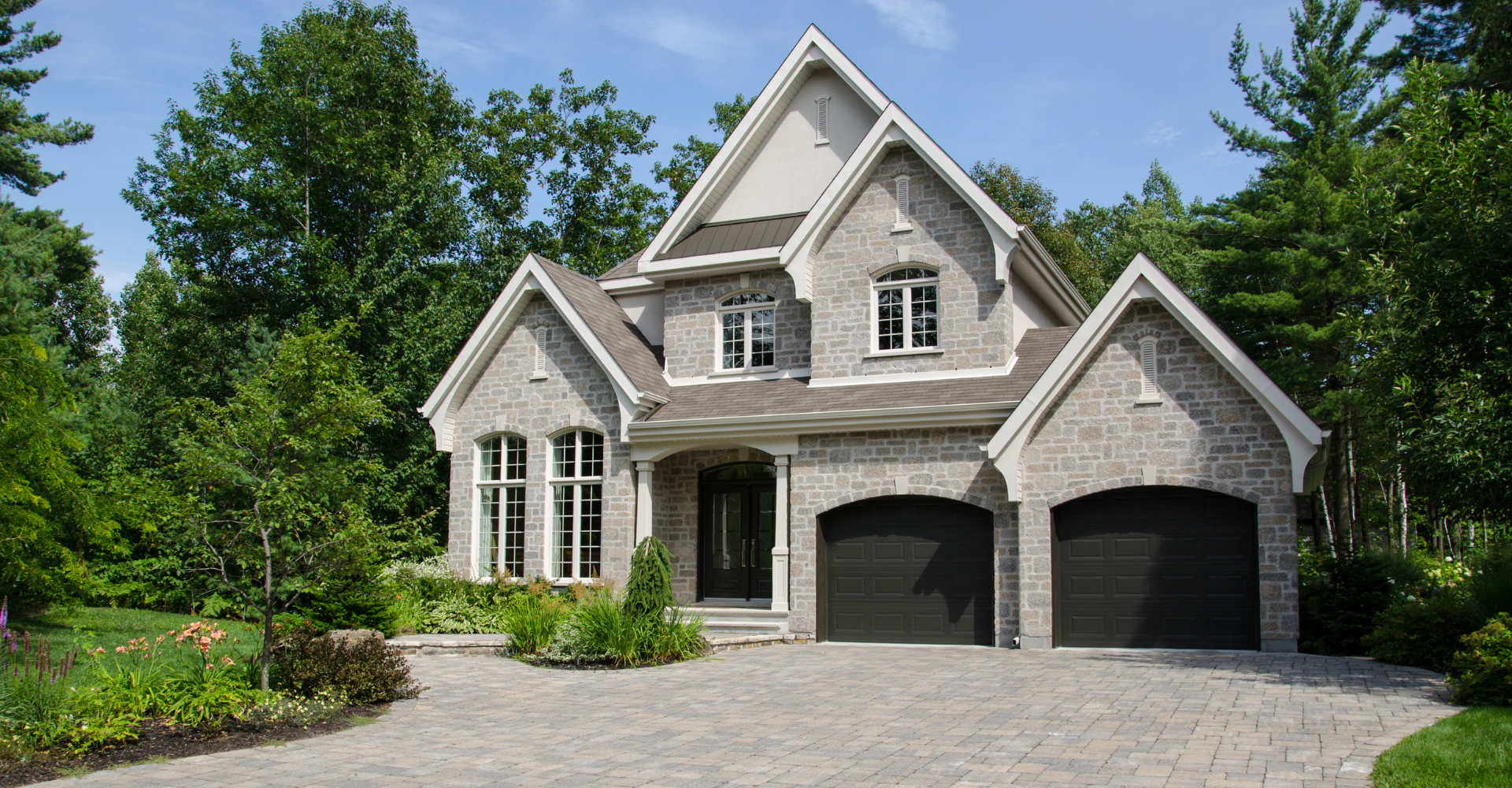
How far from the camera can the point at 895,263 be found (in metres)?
18.0

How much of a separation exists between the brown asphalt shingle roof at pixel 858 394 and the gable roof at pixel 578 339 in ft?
1.94

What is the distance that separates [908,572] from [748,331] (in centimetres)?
558

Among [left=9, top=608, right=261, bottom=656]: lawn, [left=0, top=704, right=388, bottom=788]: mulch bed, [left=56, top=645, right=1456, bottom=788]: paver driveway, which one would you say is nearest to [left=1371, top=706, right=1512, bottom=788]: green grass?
[left=56, top=645, right=1456, bottom=788]: paver driveway

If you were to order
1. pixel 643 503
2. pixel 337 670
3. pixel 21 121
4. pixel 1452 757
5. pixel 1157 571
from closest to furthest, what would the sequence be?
pixel 1452 757 → pixel 337 670 → pixel 1157 571 → pixel 643 503 → pixel 21 121

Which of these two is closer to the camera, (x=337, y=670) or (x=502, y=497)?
(x=337, y=670)

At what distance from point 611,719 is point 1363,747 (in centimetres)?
629

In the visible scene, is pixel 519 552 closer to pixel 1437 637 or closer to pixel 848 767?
pixel 848 767

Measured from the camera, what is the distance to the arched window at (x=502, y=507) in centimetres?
1958

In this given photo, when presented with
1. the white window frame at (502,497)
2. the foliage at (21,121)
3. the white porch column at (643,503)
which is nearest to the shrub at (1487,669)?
the white porch column at (643,503)

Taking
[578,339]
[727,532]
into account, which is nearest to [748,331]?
[578,339]

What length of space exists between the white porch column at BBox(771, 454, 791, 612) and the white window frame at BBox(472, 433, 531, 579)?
4.97 meters

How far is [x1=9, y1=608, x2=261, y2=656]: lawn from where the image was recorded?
1555cm

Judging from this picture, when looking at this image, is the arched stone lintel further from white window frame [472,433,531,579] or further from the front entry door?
white window frame [472,433,531,579]

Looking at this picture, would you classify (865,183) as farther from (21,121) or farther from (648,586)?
(21,121)
